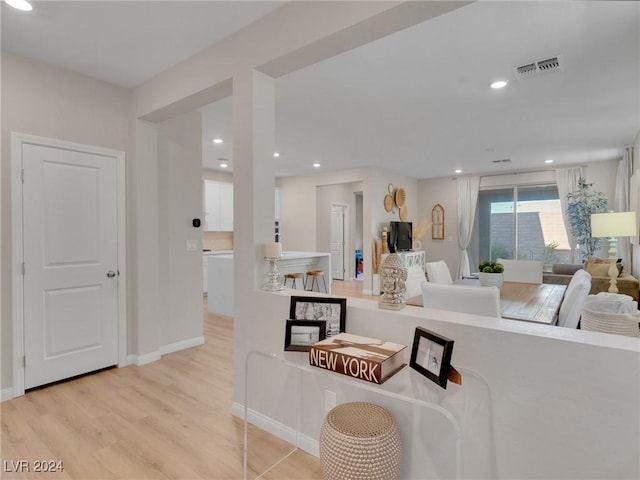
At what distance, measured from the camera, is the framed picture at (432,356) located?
1194 millimetres

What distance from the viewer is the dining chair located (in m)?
1.90

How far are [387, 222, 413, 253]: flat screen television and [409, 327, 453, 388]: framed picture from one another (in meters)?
5.53

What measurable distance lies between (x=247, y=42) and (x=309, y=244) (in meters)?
6.04

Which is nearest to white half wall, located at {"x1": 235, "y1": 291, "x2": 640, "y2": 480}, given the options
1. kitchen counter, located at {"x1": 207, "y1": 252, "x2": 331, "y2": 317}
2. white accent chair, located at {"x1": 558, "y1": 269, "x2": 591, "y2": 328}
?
white accent chair, located at {"x1": 558, "y1": 269, "x2": 591, "y2": 328}

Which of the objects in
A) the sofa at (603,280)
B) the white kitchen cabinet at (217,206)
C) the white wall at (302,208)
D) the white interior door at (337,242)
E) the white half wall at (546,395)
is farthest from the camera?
the white interior door at (337,242)

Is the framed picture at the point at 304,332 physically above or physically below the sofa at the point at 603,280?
above

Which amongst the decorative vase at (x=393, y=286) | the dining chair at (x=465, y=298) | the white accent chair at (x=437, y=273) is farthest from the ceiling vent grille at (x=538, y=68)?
the decorative vase at (x=393, y=286)

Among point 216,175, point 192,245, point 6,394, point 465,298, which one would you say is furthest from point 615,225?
point 216,175

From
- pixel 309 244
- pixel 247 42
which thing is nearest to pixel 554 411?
pixel 247 42

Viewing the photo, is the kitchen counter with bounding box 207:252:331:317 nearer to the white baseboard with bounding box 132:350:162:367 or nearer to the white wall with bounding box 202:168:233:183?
the white baseboard with bounding box 132:350:162:367

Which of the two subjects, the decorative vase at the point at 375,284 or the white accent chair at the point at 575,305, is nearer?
the white accent chair at the point at 575,305

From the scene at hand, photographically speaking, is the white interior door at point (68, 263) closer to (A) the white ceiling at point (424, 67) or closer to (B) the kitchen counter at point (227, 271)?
(A) the white ceiling at point (424, 67)

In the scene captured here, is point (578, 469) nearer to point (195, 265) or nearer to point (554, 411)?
point (554, 411)

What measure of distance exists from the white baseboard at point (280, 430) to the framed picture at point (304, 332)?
2.18ft
